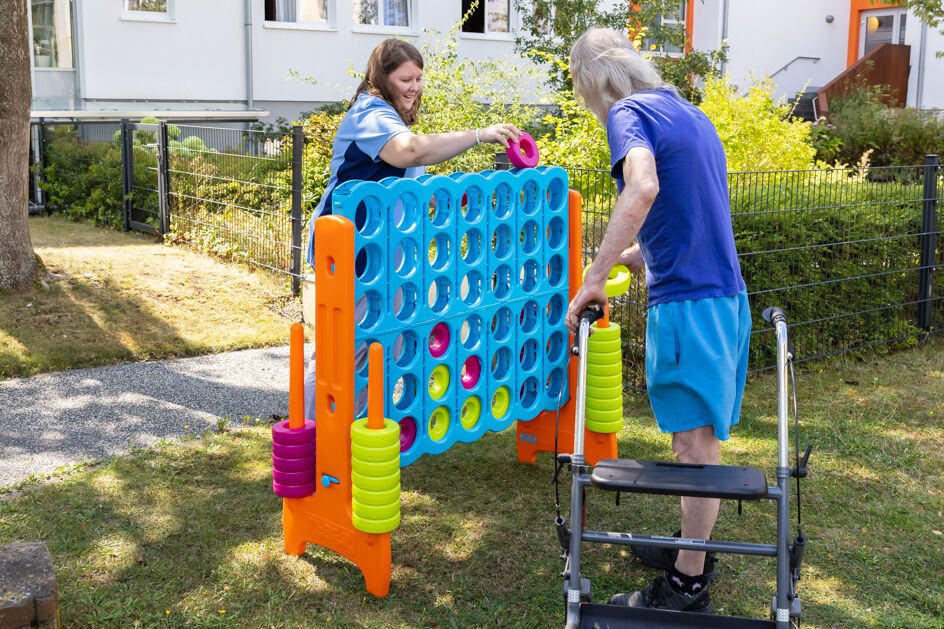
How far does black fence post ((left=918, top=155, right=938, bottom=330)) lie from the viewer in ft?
24.2

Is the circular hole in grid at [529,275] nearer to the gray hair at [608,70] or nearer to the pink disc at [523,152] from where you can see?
the pink disc at [523,152]

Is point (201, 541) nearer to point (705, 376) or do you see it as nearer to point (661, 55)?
point (705, 376)

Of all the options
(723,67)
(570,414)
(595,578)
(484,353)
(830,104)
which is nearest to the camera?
(595,578)

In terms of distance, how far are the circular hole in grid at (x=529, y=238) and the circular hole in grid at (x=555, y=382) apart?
61 centimetres

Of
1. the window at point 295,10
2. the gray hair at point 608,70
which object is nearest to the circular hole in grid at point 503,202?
the gray hair at point 608,70

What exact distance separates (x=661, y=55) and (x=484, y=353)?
44.3ft

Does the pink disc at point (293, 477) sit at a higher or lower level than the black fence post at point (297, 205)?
lower

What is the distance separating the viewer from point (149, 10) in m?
16.0

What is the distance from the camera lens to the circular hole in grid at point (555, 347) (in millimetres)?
4613

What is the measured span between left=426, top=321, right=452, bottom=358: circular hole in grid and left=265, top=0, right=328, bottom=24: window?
48.2 ft

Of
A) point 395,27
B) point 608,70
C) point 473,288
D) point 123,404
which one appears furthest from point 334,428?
point 395,27

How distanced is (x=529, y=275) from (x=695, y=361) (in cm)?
138

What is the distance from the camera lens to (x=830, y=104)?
18.9m

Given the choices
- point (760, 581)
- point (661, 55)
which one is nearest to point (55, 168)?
point (661, 55)
